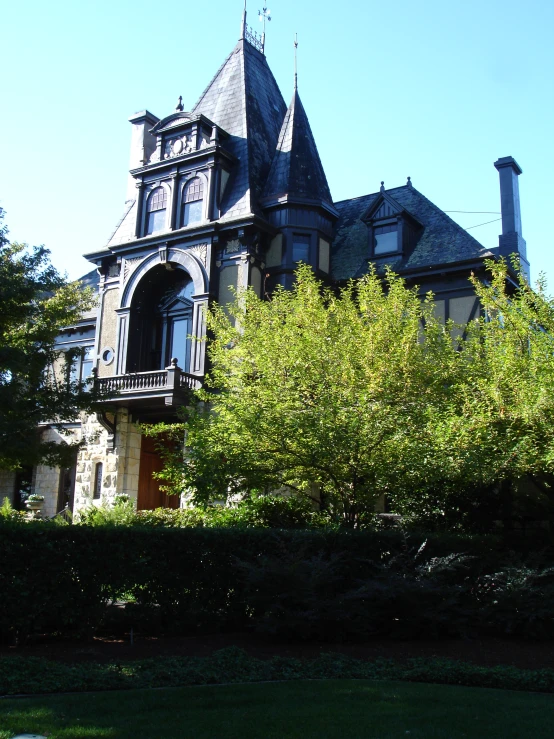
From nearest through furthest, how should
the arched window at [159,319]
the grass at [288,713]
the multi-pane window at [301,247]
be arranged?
the grass at [288,713], the multi-pane window at [301,247], the arched window at [159,319]

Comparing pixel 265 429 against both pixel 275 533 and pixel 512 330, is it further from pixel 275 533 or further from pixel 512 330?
pixel 512 330

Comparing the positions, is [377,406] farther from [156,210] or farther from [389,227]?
[156,210]

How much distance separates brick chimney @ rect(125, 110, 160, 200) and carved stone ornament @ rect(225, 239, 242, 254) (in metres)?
6.16

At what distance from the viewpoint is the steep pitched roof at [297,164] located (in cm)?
2564

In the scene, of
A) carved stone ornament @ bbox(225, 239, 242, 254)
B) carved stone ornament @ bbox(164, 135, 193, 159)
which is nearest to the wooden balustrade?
carved stone ornament @ bbox(225, 239, 242, 254)

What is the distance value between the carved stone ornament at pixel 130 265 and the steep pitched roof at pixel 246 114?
3.70 metres

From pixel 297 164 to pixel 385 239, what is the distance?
4.32 metres

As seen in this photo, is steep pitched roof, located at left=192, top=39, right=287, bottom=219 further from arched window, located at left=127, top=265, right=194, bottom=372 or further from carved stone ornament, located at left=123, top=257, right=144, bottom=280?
carved stone ornament, located at left=123, top=257, right=144, bottom=280

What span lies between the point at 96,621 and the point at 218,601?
2018 millimetres

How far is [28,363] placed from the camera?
14.0 m

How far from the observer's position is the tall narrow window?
982 inches

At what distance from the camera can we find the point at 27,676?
313 inches

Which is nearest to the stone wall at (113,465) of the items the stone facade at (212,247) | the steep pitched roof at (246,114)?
the stone facade at (212,247)

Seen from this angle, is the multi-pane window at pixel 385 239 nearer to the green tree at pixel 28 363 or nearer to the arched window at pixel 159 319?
the arched window at pixel 159 319
